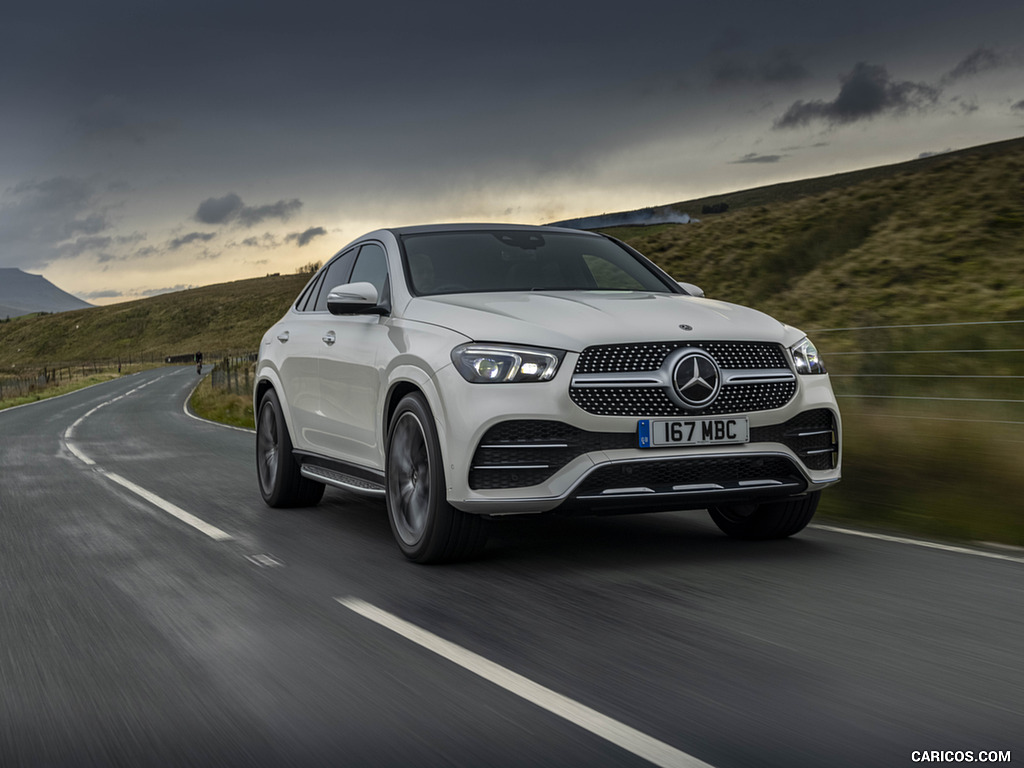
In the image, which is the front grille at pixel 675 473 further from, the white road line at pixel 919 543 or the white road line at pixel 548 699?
the white road line at pixel 919 543

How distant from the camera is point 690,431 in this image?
529 cm

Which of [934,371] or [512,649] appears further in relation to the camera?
[934,371]

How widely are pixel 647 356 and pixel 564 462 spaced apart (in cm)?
65

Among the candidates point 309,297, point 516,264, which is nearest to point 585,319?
point 516,264

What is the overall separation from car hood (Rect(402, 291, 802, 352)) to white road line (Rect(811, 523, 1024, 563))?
4.62 feet

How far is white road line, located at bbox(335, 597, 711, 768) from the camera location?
301 centimetres

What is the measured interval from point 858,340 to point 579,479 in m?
5.97

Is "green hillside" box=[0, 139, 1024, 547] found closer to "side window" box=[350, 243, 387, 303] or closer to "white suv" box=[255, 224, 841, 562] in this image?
"white suv" box=[255, 224, 841, 562]

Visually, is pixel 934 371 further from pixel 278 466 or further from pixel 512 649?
pixel 512 649

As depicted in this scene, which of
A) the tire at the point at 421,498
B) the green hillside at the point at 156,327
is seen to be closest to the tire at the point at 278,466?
the tire at the point at 421,498

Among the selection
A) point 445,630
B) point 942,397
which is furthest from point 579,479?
point 942,397

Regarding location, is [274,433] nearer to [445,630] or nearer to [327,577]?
[327,577]

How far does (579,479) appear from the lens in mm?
5188

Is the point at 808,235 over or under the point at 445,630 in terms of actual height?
over
